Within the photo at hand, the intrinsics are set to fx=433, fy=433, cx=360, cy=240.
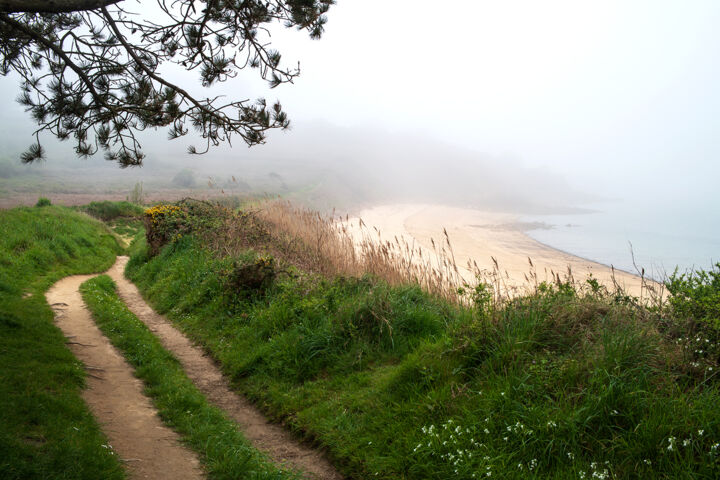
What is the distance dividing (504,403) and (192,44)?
6.13m

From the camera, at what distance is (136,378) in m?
5.35

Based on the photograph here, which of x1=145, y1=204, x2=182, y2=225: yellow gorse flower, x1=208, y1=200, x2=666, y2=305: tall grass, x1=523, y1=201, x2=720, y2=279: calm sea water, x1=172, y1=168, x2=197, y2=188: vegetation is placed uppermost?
x1=172, y1=168, x2=197, y2=188: vegetation

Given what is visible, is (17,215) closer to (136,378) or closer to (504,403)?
(136,378)

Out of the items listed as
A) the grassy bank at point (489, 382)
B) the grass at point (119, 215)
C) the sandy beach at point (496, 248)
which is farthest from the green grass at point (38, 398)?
the grass at point (119, 215)

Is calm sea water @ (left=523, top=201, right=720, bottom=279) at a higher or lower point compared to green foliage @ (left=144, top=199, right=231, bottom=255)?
lower

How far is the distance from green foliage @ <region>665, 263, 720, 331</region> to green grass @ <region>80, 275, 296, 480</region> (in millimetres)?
3786

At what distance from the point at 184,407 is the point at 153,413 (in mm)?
308

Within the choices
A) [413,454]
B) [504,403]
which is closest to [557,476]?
[504,403]

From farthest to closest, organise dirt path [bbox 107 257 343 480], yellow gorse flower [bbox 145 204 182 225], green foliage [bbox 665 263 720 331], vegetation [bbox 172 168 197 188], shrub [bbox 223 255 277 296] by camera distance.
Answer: vegetation [bbox 172 168 197 188], yellow gorse flower [bbox 145 204 182 225], shrub [bbox 223 255 277 296], dirt path [bbox 107 257 343 480], green foliage [bbox 665 263 720 331]

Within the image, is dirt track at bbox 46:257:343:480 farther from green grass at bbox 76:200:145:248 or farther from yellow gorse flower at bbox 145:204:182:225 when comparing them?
green grass at bbox 76:200:145:248

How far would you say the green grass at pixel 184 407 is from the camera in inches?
143

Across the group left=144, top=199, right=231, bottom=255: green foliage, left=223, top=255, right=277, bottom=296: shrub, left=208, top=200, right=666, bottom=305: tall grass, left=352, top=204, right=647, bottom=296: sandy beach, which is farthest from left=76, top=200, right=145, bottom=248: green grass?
left=223, top=255, right=277, bottom=296: shrub

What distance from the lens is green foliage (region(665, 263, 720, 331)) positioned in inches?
145

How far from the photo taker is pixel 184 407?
468 cm
